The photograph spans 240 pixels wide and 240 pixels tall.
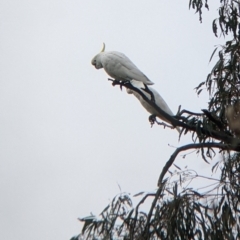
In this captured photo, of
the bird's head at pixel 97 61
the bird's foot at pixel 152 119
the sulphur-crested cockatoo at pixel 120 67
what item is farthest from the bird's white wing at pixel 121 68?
the bird's foot at pixel 152 119

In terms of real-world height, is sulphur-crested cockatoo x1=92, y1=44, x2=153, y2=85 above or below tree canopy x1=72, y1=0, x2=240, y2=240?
above

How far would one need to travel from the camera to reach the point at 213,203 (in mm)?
3691

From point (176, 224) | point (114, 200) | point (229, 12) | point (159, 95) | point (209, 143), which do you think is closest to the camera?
point (176, 224)

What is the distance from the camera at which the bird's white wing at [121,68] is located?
17.0 ft

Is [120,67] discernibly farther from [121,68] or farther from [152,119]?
[152,119]

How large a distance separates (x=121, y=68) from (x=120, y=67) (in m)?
0.01

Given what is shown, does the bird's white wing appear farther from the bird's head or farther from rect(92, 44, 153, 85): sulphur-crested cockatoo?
the bird's head

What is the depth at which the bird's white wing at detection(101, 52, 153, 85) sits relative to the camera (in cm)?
518

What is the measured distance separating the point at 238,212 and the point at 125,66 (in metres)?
1.91

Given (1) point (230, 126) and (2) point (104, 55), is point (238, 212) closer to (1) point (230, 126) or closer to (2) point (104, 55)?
(1) point (230, 126)

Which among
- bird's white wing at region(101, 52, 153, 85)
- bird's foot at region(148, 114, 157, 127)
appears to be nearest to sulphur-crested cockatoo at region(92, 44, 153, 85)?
bird's white wing at region(101, 52, 153, 85)

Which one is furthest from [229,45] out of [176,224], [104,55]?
[176,224]

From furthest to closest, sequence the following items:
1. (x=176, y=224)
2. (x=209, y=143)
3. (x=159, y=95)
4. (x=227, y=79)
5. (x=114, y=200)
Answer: (x=159, y=95) → (x=227, y=79) → (x=209, y=143) → (x=114, y=200) → (x=176, y=224)

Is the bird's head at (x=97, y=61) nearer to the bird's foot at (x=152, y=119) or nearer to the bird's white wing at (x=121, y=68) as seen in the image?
the bird's white wing at (x=121, y=68)
